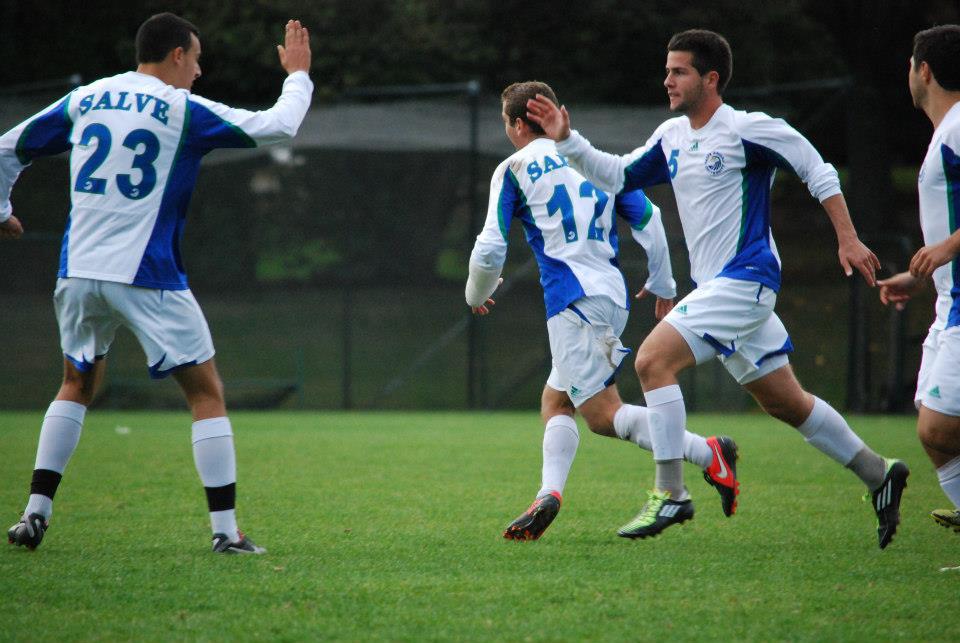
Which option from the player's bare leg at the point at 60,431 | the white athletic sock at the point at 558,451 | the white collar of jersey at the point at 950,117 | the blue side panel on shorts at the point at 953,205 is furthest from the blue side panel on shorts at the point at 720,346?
the player's bare leg at the point at 60,431

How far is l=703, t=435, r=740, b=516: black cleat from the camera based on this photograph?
534 cm

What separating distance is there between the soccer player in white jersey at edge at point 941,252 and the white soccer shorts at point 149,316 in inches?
105

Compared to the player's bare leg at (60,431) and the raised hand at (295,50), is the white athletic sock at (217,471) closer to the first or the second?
the player's bare leg at (60,431)

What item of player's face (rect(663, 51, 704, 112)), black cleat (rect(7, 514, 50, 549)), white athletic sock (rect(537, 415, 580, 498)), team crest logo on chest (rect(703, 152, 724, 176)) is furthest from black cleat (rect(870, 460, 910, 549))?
black cleat (rect(7, 514, 50, 549))

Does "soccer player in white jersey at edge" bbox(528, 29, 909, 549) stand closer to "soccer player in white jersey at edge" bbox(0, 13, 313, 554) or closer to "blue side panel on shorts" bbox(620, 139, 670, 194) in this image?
"blue side panel on shorts" bbox(620, 139, 670, 194)

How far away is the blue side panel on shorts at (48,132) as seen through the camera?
4.87 meters

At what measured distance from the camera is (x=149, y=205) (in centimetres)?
475

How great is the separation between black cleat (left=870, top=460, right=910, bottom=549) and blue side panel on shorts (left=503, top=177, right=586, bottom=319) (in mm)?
1529

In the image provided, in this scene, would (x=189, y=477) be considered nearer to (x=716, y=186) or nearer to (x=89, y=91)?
(x=89, y=91)

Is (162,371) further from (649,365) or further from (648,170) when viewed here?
(648,170)

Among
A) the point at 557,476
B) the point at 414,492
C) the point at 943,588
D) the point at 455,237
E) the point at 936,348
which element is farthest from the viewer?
the point at 455,237

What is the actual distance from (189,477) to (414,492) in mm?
1605

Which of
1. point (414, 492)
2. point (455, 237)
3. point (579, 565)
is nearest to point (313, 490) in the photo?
point (414, 492)

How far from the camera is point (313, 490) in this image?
7008 mm
